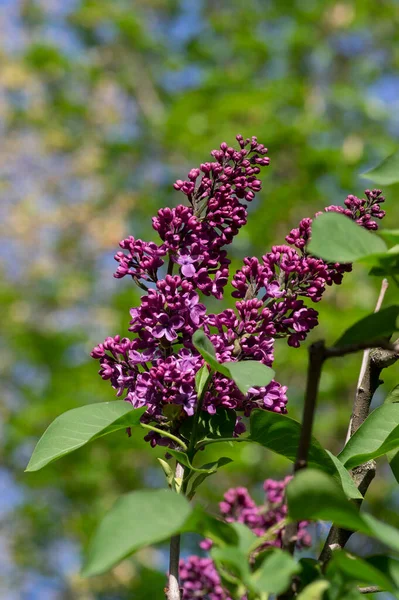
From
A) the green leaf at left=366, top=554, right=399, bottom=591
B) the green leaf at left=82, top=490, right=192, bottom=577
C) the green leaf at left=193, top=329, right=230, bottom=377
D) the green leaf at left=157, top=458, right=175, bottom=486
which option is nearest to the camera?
the green leaf at left=82, top=490, right=192, bottom=577

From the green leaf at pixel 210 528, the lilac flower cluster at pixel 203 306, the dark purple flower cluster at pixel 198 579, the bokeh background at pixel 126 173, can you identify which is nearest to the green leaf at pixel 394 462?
the lilac flower cluster at pixel 203 306

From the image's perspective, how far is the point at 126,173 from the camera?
9.12 meters

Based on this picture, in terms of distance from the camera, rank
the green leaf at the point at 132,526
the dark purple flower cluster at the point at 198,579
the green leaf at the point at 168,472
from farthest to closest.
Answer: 1. the dark purple flower cluster at the point at 198,579
2. the green leaf at the point at 168,472
3. the green leaf at the point at 132,526

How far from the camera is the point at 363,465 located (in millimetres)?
731

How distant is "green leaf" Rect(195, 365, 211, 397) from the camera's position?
685mm

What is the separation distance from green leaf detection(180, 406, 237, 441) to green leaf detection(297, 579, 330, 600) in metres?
0.26

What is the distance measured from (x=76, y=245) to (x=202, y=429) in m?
9.24

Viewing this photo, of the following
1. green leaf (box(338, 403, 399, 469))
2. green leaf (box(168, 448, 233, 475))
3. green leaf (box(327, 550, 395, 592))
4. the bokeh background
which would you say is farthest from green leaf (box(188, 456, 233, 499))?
the bokeh background

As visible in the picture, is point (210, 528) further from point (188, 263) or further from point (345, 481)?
point (188, 263)

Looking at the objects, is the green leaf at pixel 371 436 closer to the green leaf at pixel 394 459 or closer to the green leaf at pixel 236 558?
the green leaf at pixel 394 459

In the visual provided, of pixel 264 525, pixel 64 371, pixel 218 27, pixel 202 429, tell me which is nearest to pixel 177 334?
pixel 202 429

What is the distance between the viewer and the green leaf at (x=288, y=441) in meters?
0.61

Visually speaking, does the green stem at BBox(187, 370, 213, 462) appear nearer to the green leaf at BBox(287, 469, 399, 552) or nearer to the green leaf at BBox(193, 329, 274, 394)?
the green leaf at BBox(193, 329, 274, 394)

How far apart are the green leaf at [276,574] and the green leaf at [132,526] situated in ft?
0.19
